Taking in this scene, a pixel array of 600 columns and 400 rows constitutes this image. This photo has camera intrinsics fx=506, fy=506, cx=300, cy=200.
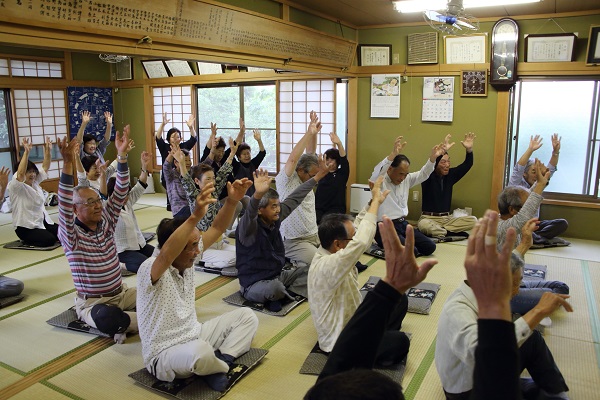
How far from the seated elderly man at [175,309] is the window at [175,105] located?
6.48 meters

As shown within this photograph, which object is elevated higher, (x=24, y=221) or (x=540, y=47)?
(x=540, y=47)

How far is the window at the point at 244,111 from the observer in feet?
27.5

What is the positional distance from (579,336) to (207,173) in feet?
11.2

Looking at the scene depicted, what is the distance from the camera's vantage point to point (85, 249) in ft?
11.5

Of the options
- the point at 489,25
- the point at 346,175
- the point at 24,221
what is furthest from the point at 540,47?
the point at 24,221

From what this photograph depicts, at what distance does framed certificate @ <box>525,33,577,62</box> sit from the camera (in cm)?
603

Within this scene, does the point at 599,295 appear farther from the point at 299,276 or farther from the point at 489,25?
the point at 489,25

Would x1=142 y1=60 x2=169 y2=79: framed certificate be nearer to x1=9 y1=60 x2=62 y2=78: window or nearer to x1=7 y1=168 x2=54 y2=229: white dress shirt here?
x1=9 y1=60 x2=62 y2=78: window

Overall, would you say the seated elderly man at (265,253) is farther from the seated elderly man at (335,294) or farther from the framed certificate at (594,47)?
the framed certificate at (594,47)

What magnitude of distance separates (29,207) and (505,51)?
603cm

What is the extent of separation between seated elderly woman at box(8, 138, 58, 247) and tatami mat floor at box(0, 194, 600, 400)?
2.57 feet

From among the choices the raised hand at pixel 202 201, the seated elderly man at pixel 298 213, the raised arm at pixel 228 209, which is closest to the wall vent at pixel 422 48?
the seated elderly man at pixel 298 213

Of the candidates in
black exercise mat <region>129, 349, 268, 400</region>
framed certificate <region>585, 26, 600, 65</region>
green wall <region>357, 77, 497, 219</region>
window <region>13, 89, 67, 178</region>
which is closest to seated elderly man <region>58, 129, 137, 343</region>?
black exercise mat <region>129, 349, 268, 400</region>

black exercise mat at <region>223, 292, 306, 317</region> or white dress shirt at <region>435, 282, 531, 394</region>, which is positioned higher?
white dress shirt at <region>435, 282, 531, 394</region>
